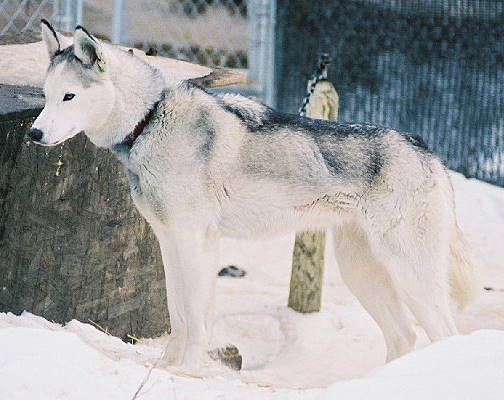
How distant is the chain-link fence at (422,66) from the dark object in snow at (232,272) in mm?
2204

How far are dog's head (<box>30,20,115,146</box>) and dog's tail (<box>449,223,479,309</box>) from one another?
5.21 feet

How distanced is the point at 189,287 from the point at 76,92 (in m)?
0.90

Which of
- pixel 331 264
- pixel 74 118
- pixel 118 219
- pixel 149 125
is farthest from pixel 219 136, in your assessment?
→ pixel 331 264

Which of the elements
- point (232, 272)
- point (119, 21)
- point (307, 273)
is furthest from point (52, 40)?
point (119, 21)

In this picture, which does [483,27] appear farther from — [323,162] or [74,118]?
[74,118]

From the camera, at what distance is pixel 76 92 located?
3.81 m

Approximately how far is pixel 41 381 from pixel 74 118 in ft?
4.11

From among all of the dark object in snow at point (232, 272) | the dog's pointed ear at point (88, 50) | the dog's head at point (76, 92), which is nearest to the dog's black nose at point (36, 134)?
the dog's head at point (76, 92)

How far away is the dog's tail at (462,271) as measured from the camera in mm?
4309

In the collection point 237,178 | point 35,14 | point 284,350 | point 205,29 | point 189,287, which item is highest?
point 35,14

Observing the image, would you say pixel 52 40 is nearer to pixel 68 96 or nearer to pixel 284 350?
pixel 68 96

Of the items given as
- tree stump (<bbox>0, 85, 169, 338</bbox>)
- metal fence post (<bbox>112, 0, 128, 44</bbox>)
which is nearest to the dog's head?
tree stump (<bbox>0, 85, 169, 338</bbox>)

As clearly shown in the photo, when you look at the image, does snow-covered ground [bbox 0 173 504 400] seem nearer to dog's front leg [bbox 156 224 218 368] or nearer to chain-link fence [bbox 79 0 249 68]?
dog's front leg [bbox 156 224 218 368]

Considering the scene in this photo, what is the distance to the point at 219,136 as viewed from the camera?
400 centimetres
